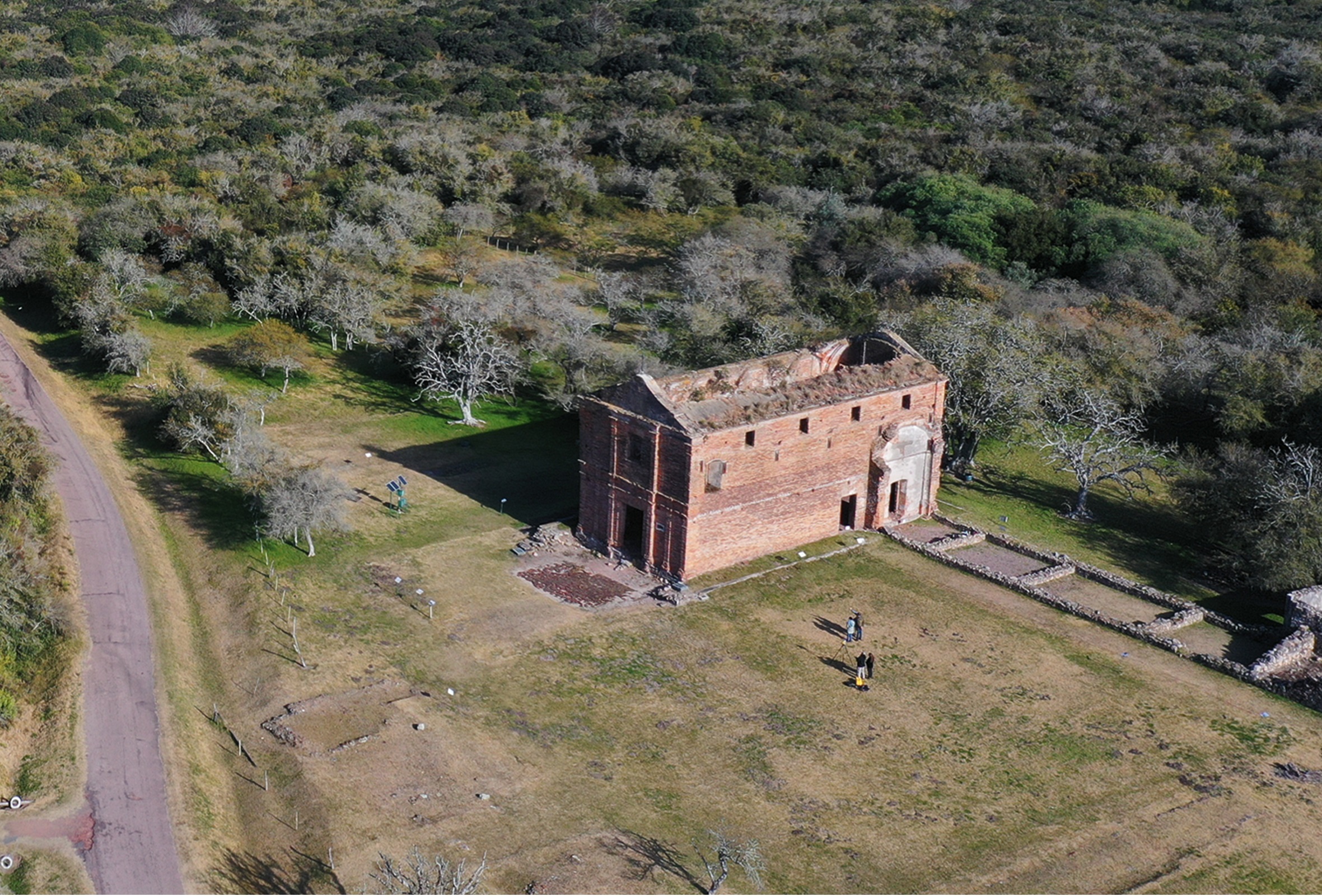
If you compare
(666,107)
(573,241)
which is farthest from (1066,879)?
(666,107)

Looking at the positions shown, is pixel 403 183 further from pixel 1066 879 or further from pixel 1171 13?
pixel 1171 13

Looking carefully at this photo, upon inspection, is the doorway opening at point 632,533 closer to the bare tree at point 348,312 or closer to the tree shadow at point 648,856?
the tree shadow at point 648,856

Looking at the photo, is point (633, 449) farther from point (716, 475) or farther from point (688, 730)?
point (688, 730)

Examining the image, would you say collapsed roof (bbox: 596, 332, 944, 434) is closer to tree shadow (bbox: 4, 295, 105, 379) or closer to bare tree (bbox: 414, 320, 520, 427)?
bare tree (bbox: 414, 320, 520, 427)

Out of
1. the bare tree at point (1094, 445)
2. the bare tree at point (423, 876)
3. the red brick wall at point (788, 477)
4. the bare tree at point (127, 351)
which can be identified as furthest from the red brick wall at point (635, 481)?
the bare tree at point (127, 351)

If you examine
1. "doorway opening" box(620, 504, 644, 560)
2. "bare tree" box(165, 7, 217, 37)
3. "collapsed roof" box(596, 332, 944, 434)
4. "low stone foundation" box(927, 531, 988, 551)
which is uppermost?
"bare tree" box(165, 7, 217, 37)

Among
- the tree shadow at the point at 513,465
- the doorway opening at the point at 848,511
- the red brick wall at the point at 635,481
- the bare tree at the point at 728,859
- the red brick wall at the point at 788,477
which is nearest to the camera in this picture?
the bare tree at the point at 728,859

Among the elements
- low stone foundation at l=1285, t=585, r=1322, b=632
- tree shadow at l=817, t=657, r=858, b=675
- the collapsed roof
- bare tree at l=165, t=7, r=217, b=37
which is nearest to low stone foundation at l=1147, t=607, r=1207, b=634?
low stone foundation at l=1285, t=585, r=1322, b=632
